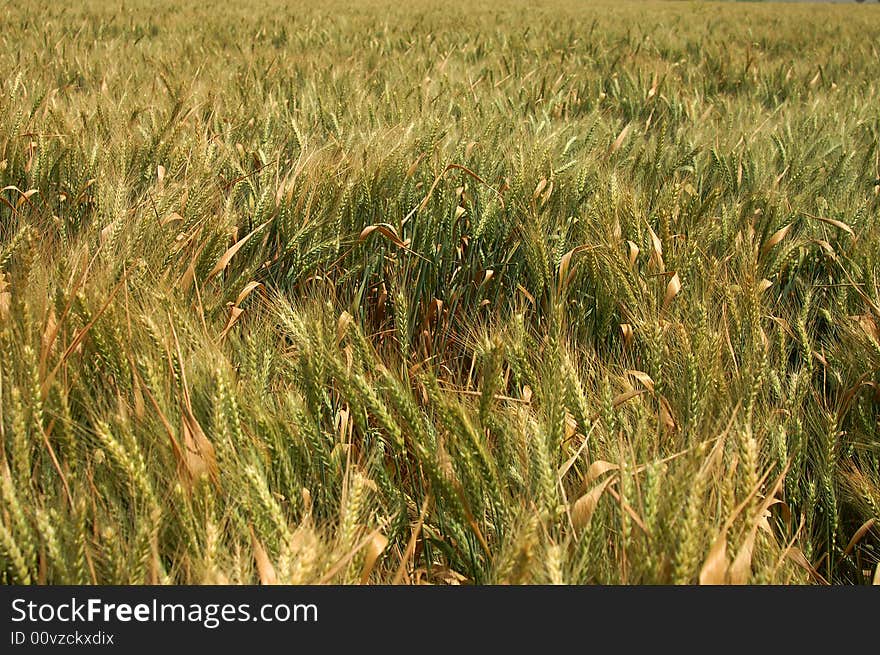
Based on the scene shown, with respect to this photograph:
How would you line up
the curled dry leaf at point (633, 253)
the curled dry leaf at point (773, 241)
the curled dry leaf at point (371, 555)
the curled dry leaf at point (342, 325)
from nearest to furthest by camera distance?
the curled dry leaf at point (371, 555) < the curled dry leaf at point (342, 325) < the curled dry leaf at point (633, 253) < the curled dry leaf at point (773, 241)

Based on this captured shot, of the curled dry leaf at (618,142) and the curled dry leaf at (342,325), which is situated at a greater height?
the curled dry leaf at (618,142)

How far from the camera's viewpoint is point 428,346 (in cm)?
149

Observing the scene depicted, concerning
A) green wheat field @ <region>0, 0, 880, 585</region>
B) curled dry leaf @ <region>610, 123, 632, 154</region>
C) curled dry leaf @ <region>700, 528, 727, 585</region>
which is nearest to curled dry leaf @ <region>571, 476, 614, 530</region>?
green wheat field @ <region>0, 0, 880, 585</region>

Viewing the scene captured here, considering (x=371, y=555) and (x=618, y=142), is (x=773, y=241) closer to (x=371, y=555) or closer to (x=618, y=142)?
(x=618, y=142)

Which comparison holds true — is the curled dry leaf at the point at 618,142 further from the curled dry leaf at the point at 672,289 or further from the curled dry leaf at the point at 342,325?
the curled dry leaf at the point at 342,325

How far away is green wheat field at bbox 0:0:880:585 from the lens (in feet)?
2.51

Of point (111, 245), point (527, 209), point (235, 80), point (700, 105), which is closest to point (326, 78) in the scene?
point (235, 80)

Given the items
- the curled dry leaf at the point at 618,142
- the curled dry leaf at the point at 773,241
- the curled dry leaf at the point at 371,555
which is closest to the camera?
→ the curled dry leaf at the point at 371,555

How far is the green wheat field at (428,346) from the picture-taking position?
2.51ft

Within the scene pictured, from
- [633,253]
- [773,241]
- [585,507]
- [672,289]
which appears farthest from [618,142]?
[585,507]

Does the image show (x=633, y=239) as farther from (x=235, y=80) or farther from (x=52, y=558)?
(x=235, y=80)

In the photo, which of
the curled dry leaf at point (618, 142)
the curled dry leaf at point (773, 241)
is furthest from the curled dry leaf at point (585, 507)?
the curled dry leaf at point (618, 142)

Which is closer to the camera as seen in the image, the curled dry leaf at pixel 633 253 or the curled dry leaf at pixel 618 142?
the curled dry leaf at pixel 633 253

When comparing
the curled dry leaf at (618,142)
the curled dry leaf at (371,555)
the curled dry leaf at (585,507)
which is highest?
the curled dry leaf at (618,142)
